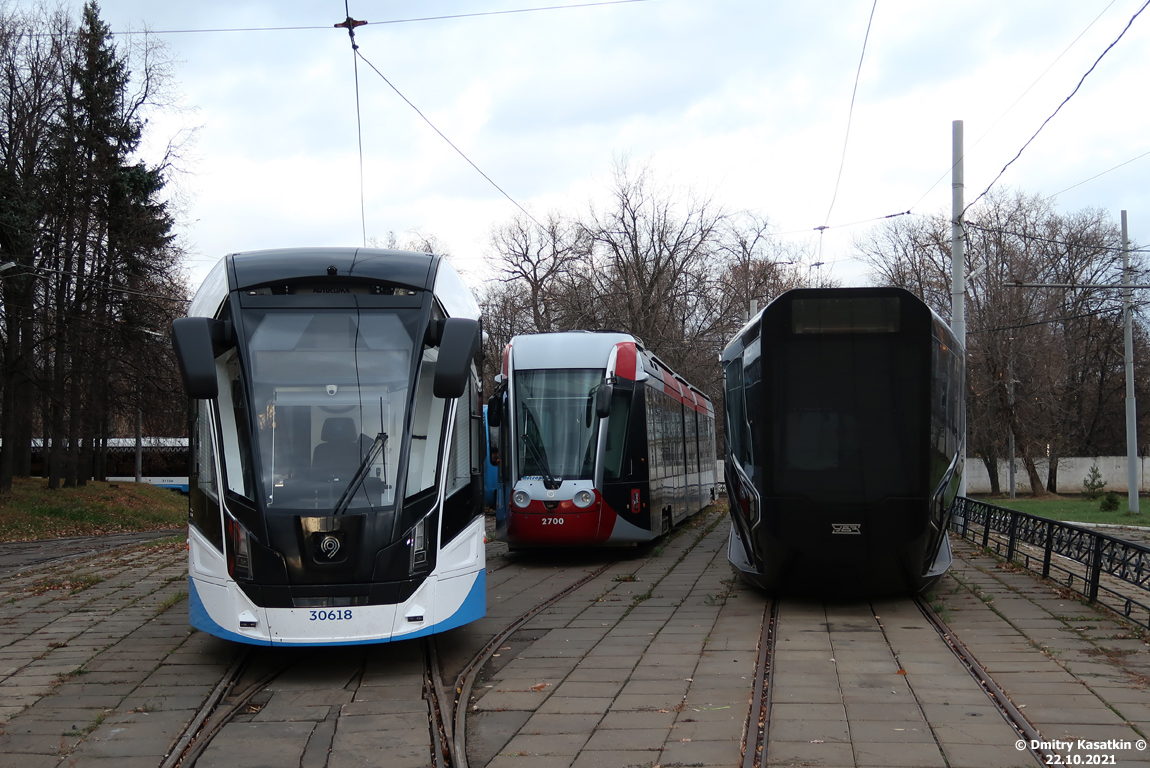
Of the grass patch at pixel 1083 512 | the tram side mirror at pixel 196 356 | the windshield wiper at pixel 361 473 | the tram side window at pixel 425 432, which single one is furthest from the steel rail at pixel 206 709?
the grass patch at pixel 1083 512

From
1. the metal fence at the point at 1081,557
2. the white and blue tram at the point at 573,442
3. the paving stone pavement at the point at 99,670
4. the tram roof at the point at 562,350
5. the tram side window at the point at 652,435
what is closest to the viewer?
the paving stone pavement at the point at 99,670

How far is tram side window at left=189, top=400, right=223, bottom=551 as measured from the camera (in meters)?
7.27

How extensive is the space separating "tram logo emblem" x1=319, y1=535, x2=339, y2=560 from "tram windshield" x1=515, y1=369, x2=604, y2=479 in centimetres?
760

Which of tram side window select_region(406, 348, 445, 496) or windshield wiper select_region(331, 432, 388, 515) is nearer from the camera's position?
windshield wiper select_region(331, 432, 388, 515)

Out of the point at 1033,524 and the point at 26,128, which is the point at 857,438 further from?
the point at 26,128

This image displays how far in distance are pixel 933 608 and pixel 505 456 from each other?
22.5ft

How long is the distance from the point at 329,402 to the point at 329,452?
0.37 metres

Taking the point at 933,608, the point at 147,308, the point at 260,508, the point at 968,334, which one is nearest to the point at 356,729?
the point at 260,508

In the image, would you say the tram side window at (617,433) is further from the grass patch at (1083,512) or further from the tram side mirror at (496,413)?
the grass patch at (1083,512)

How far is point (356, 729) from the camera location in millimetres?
5984

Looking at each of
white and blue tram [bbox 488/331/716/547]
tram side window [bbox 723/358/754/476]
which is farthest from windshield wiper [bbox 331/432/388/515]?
white and blue tram [bbox 488/331/716/547]

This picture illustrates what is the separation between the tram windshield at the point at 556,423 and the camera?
1450 cm

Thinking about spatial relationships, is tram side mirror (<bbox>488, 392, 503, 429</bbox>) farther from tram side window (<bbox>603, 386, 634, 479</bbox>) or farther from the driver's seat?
the driver's seat

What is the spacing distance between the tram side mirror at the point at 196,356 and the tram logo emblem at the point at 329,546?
1.27 meters
